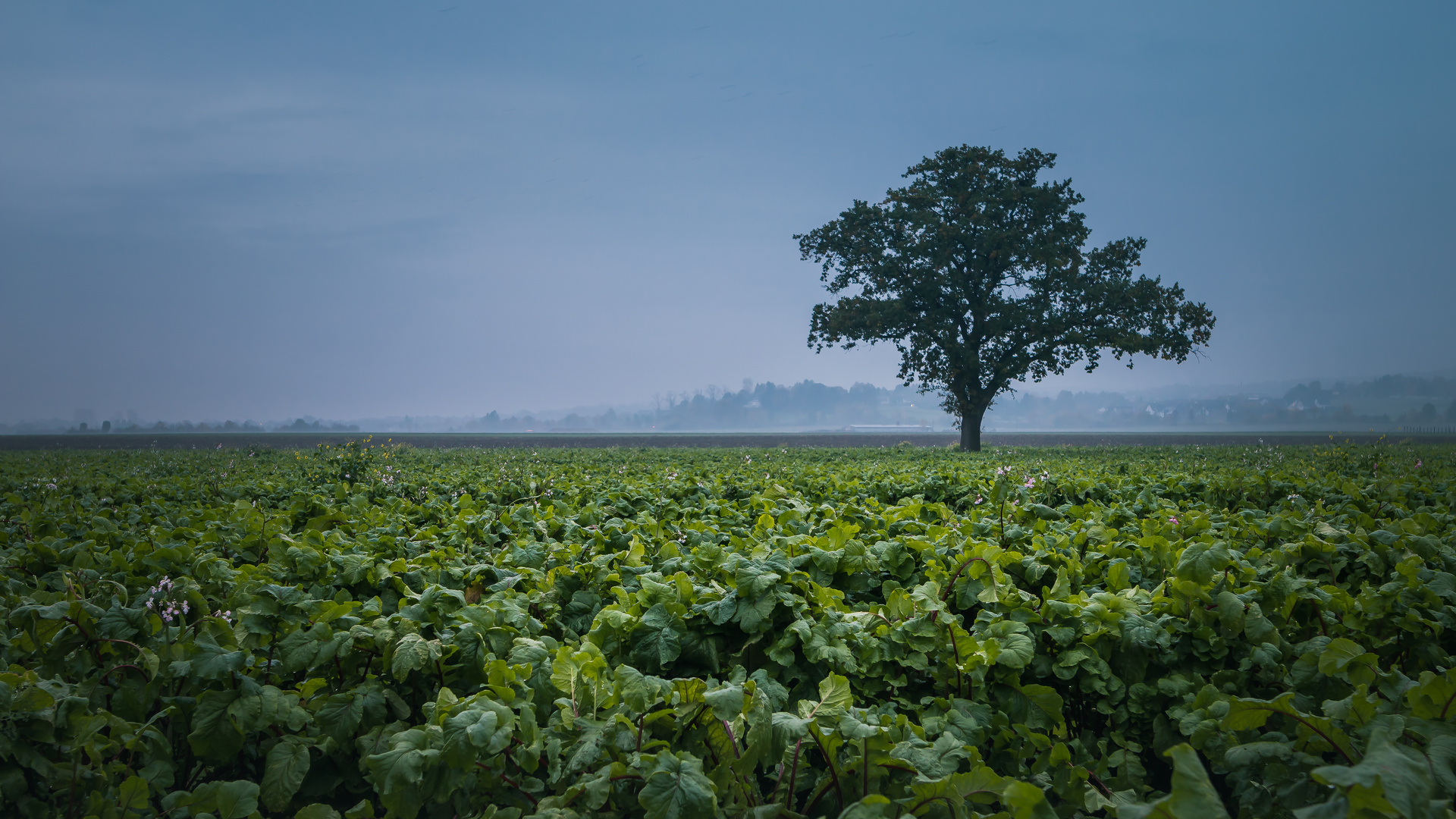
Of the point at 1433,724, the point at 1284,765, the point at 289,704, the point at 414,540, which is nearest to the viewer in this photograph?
the point at 1433,724

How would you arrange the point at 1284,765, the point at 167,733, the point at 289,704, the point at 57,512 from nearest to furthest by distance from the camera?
the point at 1284,765 → the point at 289,704 → the point at 167,733 → the point at 57,512

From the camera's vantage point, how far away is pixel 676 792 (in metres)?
1.91

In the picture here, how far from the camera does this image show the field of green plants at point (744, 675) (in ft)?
6.77

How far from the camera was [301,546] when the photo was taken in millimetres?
4121

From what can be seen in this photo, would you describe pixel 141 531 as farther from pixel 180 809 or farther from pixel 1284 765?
pixel 1284 765

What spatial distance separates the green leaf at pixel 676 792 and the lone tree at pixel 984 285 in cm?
2825

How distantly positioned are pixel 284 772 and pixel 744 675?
155 cm

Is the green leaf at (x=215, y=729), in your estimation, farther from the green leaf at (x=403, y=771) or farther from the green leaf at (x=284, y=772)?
the green leaf at (x=403, y=771)

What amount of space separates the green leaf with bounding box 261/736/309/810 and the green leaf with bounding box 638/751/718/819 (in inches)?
48.4

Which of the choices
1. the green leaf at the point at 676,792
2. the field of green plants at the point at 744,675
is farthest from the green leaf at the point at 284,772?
the green leaf at the point at 676,792

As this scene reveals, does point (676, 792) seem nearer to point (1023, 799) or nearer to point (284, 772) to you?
point (1023, 799)

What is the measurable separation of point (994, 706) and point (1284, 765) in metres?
0.91

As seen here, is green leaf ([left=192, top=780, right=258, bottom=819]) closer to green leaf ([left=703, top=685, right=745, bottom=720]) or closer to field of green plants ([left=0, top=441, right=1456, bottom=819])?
field of green plants ([left=0, top=441, right=1456, bottom=819])

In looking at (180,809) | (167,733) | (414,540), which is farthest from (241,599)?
(414,540)
